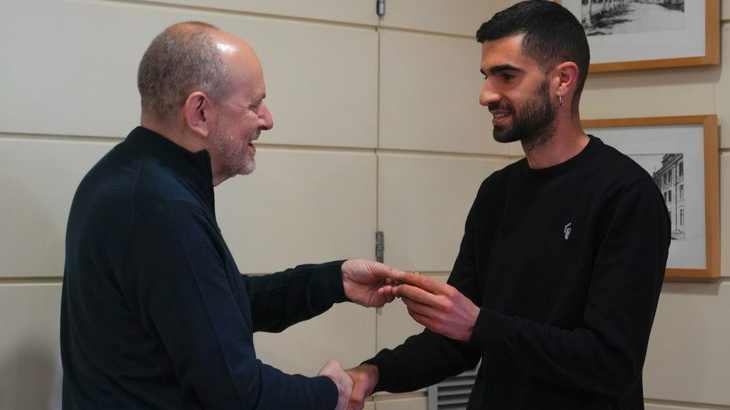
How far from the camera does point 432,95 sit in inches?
129

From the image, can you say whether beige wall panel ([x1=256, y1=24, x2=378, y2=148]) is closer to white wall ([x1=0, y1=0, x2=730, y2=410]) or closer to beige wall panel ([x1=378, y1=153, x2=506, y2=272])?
white wall ([x1=0, y1=0, x2=730, y2=410])

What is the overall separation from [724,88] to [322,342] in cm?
162

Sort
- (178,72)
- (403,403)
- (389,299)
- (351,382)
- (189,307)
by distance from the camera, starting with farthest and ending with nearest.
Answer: (403,403) → (389,299) → (351,382) → (178,72) → (189,307)

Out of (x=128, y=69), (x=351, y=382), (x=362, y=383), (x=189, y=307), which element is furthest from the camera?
(x=128, y=69)

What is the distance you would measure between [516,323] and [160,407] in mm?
733

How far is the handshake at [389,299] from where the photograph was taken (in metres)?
1.86

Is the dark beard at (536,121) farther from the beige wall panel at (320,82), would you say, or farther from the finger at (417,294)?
the beige wall panel at (320,82)

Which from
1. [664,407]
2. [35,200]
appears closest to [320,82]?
[35,200]

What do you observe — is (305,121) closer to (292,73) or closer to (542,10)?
(292,73)

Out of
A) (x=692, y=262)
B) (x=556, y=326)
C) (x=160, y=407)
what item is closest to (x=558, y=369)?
(x=556, y=326)

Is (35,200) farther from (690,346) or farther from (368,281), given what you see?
(690,346)

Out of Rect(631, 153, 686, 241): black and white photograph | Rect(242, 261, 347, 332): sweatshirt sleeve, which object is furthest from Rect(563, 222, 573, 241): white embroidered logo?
Rect(631, 153, 686, 241): black and white photograph

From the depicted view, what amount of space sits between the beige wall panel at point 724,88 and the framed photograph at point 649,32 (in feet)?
0.09

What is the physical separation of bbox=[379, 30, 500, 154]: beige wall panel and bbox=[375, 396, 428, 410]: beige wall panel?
0.93 metres
